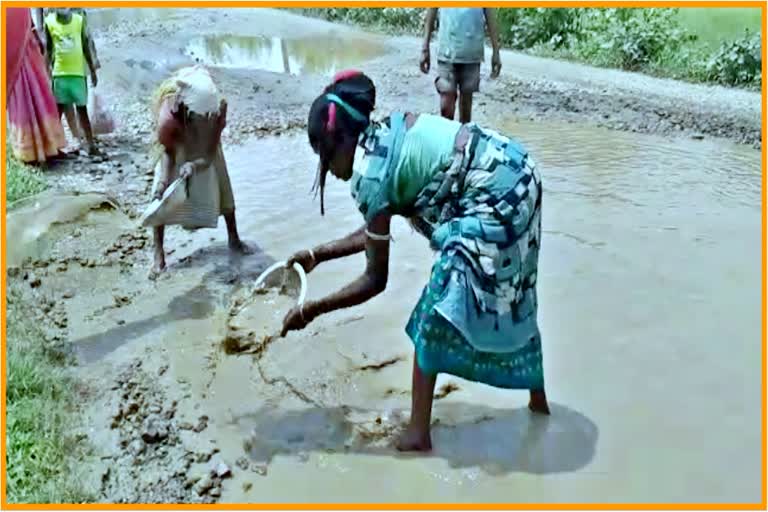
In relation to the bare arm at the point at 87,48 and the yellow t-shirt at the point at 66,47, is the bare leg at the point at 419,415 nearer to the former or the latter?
the yellow t-shirt at the point at 66,47

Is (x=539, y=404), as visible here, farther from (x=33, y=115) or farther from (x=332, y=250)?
(x=33, y=115)

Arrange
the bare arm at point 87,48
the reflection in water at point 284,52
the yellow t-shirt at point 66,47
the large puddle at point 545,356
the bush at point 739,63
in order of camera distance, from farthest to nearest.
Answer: the reflection in water at point 284,52, the bush at point 739,63, the bare arm at point 87,48, the yellow t-shirt at point 66,47, the large puddle at point 545,356

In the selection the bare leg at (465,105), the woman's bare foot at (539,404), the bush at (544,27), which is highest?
the bush at (544,27)

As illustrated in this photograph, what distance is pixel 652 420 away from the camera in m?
3.34

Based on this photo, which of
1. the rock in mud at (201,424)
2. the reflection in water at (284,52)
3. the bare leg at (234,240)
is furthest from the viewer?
the reflection in water at (284,52)

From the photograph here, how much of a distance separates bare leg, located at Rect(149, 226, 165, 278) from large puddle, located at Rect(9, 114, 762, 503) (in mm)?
93

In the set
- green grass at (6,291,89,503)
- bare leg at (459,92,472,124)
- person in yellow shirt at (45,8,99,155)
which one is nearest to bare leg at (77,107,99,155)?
person in yellow shirt at (45,8,99,155)

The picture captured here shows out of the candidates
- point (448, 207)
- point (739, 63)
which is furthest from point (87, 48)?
point (739, 63)

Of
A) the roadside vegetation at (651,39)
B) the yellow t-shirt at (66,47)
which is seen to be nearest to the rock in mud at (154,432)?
the yellow t-shirt at (66,47)

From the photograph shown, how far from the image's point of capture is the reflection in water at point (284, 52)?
40.4ft

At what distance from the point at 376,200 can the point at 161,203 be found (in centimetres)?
203

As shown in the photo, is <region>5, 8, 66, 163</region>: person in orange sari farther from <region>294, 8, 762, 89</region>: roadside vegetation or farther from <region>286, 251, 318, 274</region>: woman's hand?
<region>294, 8, 762, 89</region>: roadside vegetation

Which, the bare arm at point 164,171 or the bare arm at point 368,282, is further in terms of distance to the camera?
the bare arm at point 164,171

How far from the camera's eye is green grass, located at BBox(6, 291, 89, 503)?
279cm
